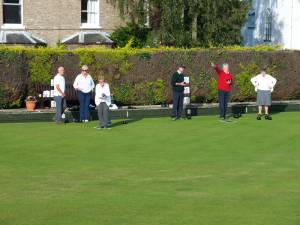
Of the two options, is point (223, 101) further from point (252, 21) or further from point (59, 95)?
point (252, 21)

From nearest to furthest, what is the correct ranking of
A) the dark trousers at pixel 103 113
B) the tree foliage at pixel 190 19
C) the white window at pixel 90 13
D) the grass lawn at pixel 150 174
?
1. the grass lawn at pixel 150 174
2. the dark trousers at pixel 103 113
3. the tree foliage at pixel 190 19
4. the white window at pixel 90 13

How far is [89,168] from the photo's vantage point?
1527 cm

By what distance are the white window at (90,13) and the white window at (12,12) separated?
11.1 ft

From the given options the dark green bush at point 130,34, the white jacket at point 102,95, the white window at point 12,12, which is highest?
the white window at point 12,12

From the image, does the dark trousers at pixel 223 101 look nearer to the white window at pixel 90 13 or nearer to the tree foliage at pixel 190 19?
the tree foliage at pixel 190 19

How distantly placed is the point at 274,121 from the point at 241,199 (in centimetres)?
1320

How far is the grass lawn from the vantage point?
10.8 metres

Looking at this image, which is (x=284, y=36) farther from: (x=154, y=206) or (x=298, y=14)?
(x=154, y=206)

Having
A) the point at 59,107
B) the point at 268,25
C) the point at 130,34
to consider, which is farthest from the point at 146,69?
the point at 268,25

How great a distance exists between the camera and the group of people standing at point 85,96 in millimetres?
22153

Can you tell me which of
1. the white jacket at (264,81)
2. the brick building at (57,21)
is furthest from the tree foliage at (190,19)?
the white jacket at (264,81)

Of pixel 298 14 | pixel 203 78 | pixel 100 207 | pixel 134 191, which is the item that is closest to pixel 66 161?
pixel 134 191

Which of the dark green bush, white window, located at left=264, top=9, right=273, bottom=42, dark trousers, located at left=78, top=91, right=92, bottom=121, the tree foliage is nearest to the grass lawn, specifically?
dark trousers, located at left=78, top=91, right=92, bottom=121

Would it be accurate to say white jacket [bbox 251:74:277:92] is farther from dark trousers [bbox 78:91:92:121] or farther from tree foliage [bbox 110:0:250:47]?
tree foliage [bbox 110:0:250:47]
